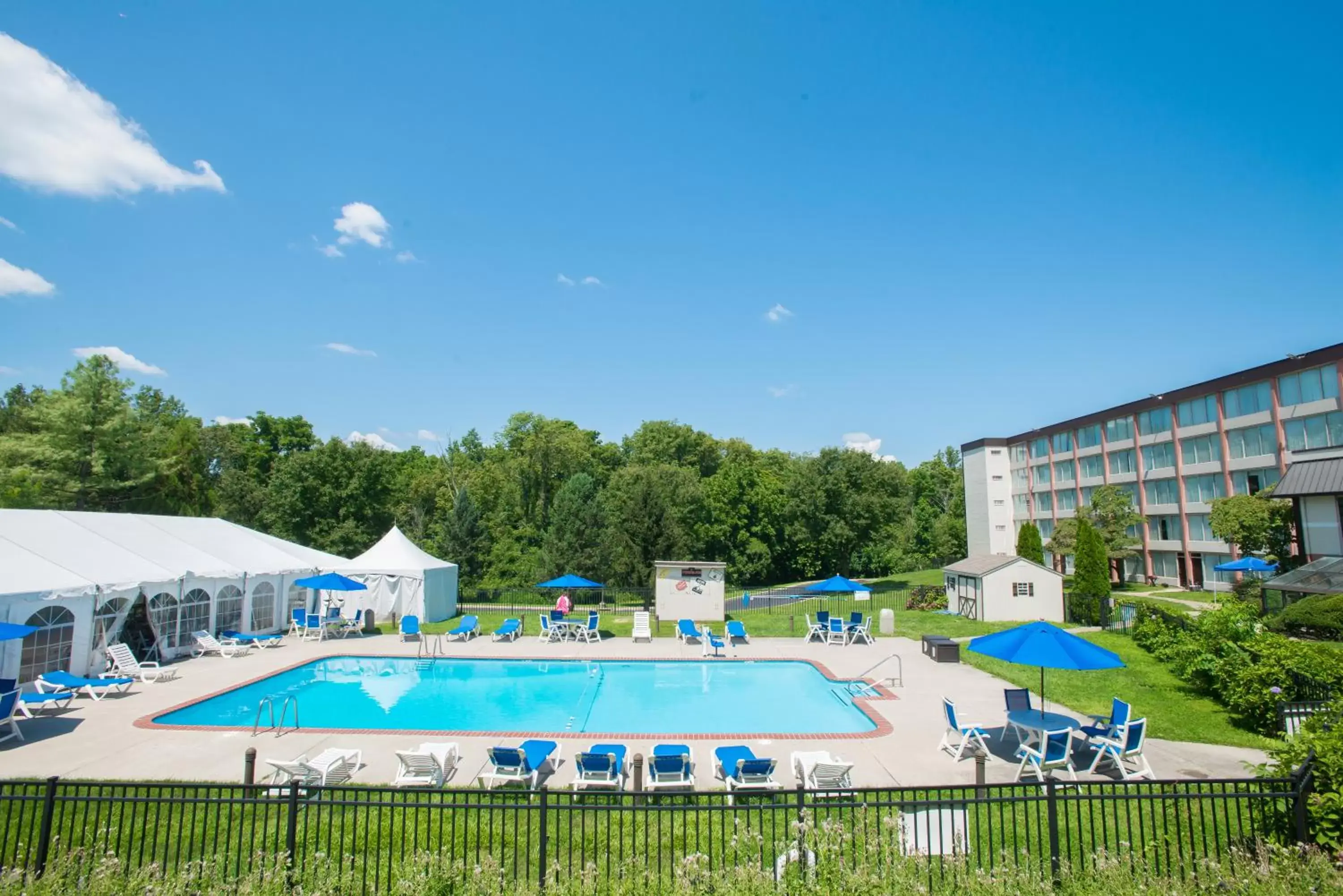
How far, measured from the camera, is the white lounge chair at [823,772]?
9344mm

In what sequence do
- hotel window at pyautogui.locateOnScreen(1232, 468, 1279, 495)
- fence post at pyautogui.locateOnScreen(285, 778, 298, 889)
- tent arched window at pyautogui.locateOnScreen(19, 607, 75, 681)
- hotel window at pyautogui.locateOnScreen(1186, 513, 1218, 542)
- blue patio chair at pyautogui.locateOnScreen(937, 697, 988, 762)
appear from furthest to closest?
hotel window at pyautogui.locateOnScreen(1186, 513, 1218, 542) < hotel window at pyautogui.locateOnScreen(1232, 468, 1279, 495) < tent arched window at pyautogui.locateOnScreen(19, 607, 75, 681) < blue patio chair at pyautogui.locateOnScreen(937, 697, 988, 762) < fence post at pyautogui.locateOnScreen(285, 778, 298, 889)

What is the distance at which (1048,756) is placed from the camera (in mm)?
9969

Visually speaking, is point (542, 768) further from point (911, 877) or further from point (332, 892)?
point (911, 877)

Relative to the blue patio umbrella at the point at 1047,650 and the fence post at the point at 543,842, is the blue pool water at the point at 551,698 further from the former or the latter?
the fence post at the point at 543,842

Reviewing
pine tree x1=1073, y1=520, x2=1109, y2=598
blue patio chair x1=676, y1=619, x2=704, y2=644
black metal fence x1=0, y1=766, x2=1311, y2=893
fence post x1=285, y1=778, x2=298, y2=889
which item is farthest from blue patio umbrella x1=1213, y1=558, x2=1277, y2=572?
fence post x1=285, y1=778, x2=298, y2=889

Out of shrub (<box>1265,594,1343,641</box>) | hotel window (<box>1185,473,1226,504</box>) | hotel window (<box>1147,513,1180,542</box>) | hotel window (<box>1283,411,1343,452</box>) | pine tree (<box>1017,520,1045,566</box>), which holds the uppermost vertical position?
hotel window (<box>1283,411,1343,452</box>)

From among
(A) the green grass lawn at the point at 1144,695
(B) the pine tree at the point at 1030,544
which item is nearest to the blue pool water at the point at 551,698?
(A) the green grass lawn at the point at 1144,695

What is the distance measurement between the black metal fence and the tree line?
29.8 meters

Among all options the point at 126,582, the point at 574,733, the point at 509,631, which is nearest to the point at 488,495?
the point at 509,631

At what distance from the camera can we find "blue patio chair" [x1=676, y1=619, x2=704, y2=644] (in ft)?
75.4

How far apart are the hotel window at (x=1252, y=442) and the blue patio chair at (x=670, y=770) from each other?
39851 millimetres

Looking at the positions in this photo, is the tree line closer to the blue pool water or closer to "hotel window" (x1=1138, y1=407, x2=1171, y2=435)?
"hotel window" (x1=1138, y1=407, x2=1171, y2=435)

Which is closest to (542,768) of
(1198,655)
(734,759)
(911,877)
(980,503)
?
(734,759)

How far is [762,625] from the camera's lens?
26.0m
